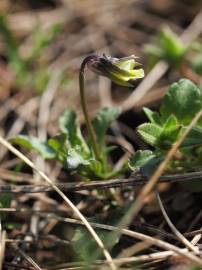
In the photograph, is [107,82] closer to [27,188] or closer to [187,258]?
[27,188]

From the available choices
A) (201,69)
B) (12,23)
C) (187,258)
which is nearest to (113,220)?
(187,258)

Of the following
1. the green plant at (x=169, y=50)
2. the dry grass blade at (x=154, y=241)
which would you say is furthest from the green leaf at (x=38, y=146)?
the green plant at (x=169, y=50)

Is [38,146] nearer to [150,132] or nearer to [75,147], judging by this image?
[75,147]

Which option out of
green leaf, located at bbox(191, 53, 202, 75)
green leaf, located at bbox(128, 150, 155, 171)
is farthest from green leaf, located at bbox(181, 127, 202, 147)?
green leaf, located at bbox(191, 53, 202, 75)

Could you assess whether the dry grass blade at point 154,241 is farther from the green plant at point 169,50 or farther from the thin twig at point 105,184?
the green plant at point 169,50

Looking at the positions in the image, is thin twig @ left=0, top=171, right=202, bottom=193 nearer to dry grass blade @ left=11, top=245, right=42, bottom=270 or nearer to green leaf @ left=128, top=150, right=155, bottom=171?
green leaf @ left=128, top=150, right=155, bottom=171

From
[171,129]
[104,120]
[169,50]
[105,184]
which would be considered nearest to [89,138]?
[104,120]
